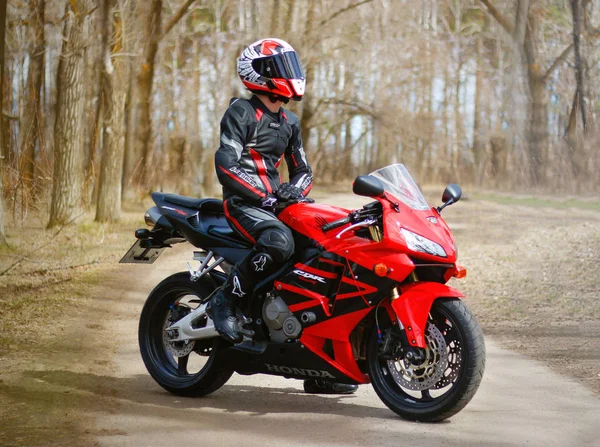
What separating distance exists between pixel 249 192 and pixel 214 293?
0.91m

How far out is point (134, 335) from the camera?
9.23 metres

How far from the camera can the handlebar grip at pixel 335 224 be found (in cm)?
586

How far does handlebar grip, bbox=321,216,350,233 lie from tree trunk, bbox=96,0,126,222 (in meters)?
16.4

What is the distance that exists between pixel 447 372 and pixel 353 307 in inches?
28.8

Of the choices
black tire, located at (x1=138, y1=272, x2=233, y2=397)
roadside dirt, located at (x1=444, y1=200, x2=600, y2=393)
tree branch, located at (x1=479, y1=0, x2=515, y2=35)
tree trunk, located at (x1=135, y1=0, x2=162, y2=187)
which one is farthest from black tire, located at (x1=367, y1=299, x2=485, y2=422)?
tree trunk, located at (x1=135, y1=0, x2=162, y2=187)

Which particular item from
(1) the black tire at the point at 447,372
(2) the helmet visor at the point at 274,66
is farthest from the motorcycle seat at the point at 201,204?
(1) the black tire at the point at 447,372

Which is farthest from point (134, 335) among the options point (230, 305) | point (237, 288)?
point (237, 288)

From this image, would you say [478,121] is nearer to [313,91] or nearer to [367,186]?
[313,91]

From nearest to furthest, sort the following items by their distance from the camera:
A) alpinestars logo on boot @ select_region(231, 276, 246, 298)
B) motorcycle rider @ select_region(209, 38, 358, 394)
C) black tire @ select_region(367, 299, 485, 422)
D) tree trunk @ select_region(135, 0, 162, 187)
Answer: black tire @ select_region(367, 299, 485, 422), motorcycle rider @ select_region(209, 38, 358, 394), alpinestars logo on boot @ select_region(231, 276, 246, 298), tree trunk @ select_region(135, 0, 162, 187)

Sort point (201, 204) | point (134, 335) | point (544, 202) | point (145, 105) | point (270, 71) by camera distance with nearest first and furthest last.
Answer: point (270, 71) → point (201, 204) → point (134, 335) → point (544, 202) → point (145, 105)

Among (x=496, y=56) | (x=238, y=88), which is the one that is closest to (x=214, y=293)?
(x=238, y=88)

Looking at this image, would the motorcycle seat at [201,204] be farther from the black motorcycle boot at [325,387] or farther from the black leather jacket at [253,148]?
the black motorcycle boot at [325,387]

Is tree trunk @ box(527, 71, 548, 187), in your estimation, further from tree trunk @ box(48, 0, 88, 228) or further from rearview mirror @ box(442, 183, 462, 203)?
rearview mirror @ box(442, 183, 462, 203)

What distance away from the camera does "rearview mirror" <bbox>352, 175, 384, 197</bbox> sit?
218 inches
